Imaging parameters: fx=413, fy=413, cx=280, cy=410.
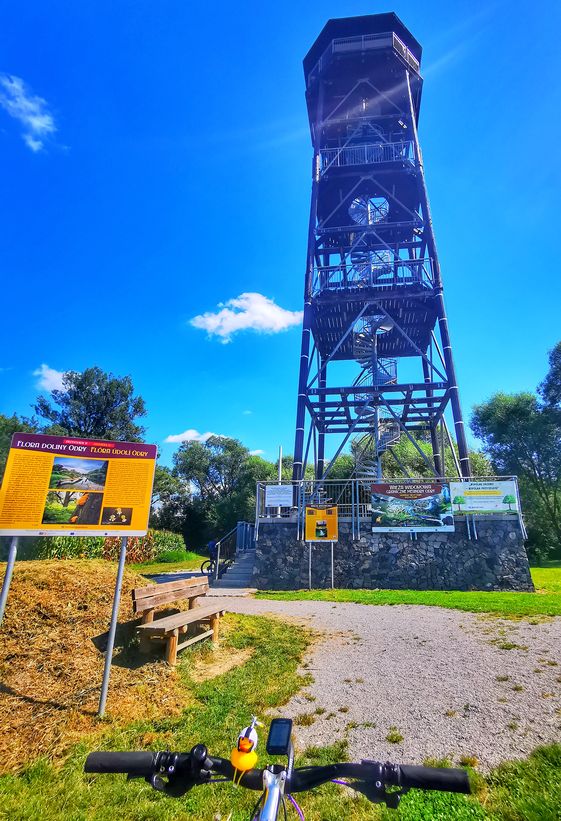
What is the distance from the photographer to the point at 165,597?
5293mm

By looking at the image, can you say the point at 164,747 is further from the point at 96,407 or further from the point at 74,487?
the point at 96,407

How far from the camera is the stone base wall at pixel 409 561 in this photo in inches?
480

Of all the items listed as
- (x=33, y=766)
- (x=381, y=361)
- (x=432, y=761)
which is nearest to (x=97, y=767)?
(x=33, y=766)

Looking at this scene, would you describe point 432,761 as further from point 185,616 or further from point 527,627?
point 527,627

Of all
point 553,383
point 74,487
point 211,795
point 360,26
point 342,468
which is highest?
point 360,26

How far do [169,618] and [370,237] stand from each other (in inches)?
783

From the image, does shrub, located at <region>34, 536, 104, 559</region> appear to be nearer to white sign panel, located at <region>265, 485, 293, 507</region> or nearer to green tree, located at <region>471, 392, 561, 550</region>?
white sign panel, located at <region>265, 485, 293, 507</region>

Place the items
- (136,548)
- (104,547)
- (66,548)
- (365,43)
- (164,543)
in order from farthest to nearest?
(164,543) → (136,548) → (365,43) → (104,547) → (66,548)

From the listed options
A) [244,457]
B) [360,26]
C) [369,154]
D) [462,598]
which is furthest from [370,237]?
[244,457]

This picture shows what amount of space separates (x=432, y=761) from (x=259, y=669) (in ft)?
8.37

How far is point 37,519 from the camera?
12.9 ft

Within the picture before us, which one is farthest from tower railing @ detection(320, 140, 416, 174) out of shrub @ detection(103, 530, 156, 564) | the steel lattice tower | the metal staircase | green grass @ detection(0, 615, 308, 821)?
green grass @ detection(0, 615, 308, 821)

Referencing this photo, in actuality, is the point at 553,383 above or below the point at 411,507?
above

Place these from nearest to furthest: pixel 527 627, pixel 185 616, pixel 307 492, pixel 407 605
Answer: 1. pixel 185 616
2. pixel 527 627
3. pixel 407 605
4. pixel 307 492
